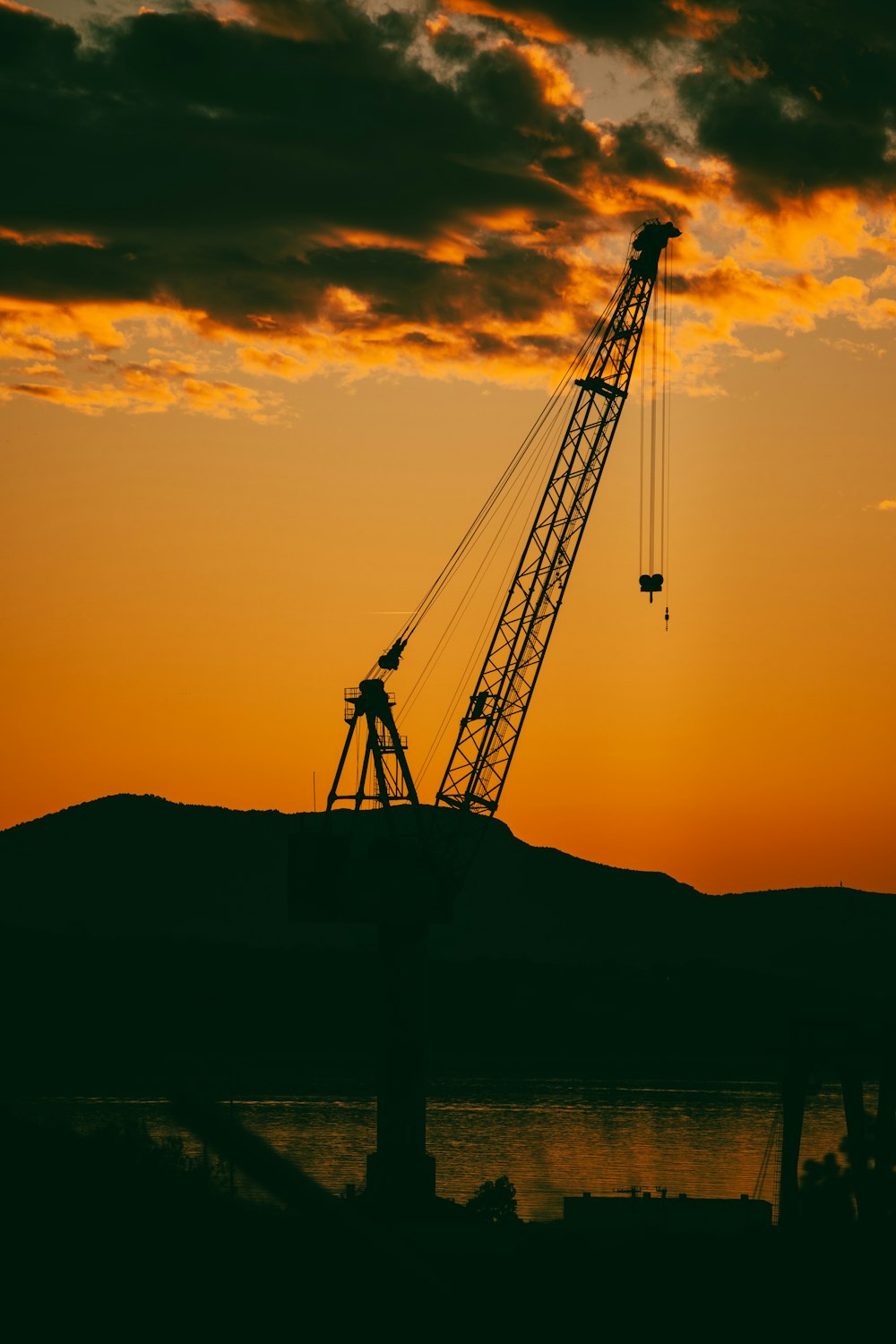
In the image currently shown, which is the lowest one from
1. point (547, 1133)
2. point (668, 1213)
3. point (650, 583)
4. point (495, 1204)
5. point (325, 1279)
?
point (547, 1133)

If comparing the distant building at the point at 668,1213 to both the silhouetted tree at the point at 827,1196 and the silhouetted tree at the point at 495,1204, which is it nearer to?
the silhouetted tree at the point at 495,1204

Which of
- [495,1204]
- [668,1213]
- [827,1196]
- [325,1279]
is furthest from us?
[495,1204]

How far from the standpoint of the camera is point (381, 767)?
253 feet

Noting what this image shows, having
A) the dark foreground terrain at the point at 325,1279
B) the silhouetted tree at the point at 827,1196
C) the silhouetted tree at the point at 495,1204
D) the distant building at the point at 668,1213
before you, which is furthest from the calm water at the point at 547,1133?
the dark foreground terrain at the point at 325,1279

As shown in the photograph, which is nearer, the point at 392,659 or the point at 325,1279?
the point at 325,1279

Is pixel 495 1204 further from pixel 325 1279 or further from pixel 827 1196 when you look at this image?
pixel 325 1279

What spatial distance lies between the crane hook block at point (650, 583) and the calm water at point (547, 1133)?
3025cm

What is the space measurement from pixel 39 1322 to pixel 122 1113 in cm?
11684

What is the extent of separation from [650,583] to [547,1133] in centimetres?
6927

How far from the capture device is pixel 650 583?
6844 cm

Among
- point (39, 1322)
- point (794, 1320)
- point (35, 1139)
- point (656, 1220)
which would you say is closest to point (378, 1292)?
point (39, 1322)

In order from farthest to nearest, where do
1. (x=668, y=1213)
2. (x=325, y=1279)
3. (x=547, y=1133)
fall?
(x=547, y=1133)
(x=668, y=1213)
(x=325, y=1279)

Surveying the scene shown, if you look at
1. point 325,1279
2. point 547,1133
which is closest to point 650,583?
point 325,1279

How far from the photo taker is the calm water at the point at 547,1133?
95212 mm
